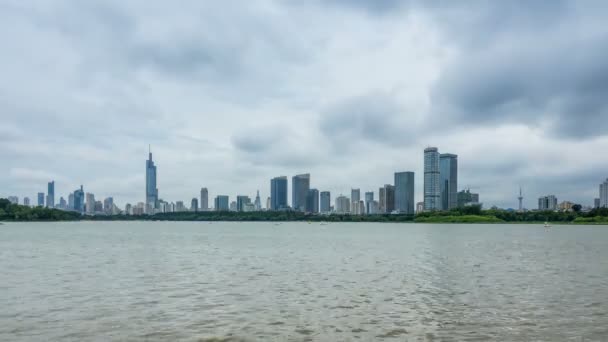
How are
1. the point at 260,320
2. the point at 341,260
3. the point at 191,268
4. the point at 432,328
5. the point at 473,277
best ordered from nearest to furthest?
the point at 432,328, the point at 260,320, the point at 473,277, the point at 191,268, the point at 341,260

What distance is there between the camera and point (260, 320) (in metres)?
27.4

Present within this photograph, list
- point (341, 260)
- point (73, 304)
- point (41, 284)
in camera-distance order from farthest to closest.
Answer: point (341, 260) < point (41, 284) < point (73, 304)

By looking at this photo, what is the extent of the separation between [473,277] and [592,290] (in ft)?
34.5

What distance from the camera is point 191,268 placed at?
54.5m

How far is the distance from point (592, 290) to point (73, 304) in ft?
128

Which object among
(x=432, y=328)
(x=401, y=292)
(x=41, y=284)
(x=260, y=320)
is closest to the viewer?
(x=432, y=328)

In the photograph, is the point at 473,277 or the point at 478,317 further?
the point at 473,277

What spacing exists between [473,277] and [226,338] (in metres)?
31.2

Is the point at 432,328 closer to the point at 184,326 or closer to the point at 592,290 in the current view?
the point at 184,326

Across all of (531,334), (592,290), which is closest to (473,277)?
(592,290)

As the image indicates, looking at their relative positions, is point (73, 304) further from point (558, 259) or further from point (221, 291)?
point (558, 259)

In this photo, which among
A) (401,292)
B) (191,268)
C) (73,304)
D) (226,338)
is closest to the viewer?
(226,338)

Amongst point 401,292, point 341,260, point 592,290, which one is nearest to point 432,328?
point 401,292

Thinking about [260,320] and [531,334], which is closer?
[531,334]
